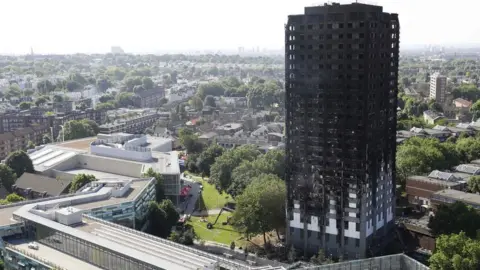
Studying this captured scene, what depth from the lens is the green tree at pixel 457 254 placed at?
29.3 metres

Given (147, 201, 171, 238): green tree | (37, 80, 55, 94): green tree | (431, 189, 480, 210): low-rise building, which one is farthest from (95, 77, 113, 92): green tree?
(431, 189, 480, 210): low-rise building

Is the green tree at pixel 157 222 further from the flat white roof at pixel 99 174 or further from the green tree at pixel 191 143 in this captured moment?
the green tree at pixel 191 143

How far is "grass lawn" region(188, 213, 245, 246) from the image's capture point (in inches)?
1625

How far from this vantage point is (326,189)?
37.1 metres

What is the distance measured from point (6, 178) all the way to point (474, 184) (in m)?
44.5

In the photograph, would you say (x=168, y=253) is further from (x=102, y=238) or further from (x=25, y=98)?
(x=25, y=98)

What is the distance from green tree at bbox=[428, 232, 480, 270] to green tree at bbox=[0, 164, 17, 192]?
39885 mm

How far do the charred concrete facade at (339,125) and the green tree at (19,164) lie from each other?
97.6 feet

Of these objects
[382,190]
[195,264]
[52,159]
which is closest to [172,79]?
[52,159]

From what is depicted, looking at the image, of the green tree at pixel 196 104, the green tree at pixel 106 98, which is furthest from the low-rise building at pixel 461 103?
the green tree at pixel 106 98

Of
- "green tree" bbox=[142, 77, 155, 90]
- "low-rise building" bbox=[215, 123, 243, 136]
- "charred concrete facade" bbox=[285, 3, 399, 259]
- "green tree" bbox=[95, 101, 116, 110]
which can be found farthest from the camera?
"green tree" bbox=[142, 77, 155, 90]

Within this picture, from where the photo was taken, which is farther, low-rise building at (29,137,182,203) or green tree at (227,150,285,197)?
low-rise building at (29,137,182,203)

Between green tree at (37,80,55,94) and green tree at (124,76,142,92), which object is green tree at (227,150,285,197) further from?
green tree at (37,80,55,94)

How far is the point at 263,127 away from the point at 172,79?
93.3 metres
